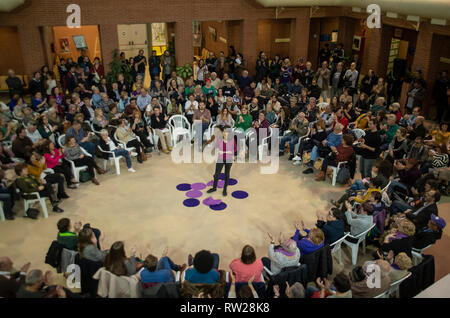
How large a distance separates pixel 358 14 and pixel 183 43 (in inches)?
258

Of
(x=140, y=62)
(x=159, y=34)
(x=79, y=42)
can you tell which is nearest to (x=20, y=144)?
(x=140, y=62)

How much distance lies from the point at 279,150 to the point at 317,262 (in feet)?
16.5

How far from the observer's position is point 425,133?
350 inches

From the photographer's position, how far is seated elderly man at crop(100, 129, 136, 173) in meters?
8.90

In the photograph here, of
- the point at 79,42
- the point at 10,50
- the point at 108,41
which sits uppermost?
the point at 108,41

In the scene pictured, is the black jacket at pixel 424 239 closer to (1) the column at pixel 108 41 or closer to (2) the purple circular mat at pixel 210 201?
(2) the purple circular mat at pixel 210 201

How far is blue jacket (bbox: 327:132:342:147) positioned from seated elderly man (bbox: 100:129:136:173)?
451 centimetres

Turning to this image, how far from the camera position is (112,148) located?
9125mm

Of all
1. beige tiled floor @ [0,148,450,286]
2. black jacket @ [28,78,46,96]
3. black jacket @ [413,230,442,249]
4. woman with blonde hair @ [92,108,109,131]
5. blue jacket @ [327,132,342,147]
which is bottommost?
beige tiled floor @ [0,148,450,286]

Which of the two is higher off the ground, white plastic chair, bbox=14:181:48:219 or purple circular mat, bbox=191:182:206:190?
white plastic chair, bbox=14:181:48:219

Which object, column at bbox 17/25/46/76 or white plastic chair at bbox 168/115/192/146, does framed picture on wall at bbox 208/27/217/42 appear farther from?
white plastic chair at bbox 168/115/192/146

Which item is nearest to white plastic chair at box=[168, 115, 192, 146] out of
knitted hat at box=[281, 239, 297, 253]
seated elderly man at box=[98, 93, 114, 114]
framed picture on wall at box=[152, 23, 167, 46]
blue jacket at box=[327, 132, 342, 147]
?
seated elderly man at box=[98, 93, 114, 114]

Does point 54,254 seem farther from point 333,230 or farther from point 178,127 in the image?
point 178,127

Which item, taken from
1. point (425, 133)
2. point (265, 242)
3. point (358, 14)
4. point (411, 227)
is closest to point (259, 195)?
point (265, 242)
